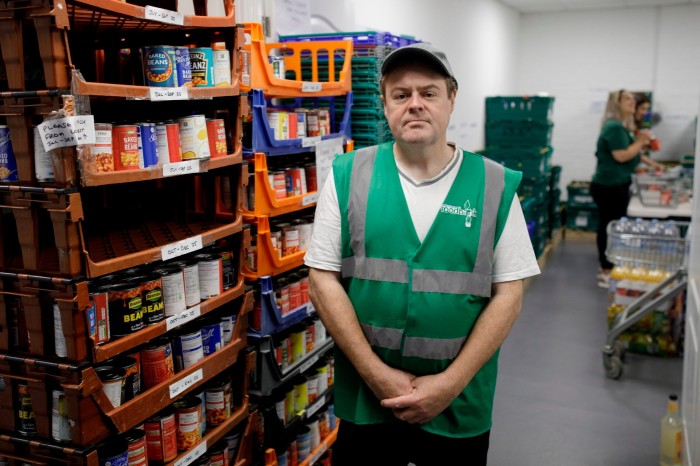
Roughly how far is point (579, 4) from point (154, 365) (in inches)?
365

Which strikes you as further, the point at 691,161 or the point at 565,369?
the point at 691,161

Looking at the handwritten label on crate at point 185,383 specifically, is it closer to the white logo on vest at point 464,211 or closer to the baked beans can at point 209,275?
the baked beans can at point 209,275

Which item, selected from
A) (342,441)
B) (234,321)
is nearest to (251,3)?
(234,321)

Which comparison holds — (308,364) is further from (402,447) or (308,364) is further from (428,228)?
(428,228)

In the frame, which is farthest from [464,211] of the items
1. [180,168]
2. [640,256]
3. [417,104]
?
[640,256]

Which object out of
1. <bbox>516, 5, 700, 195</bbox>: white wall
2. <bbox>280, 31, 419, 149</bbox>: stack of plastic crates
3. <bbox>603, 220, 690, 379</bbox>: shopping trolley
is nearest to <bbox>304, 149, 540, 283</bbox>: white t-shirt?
<bbox>280, 31, 419, 149</bbox>: stack of plastic crates

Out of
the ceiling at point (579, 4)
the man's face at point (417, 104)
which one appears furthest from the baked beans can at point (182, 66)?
the ceiling at point (579, 4)

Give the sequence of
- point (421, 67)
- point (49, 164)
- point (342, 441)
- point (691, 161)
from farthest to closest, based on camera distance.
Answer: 1. point (691, 161)
2. point (342, 441)
3. point (421, 67)
4. point (49, 164)

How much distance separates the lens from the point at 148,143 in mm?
1944

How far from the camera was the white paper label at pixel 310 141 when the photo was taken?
9.34ft

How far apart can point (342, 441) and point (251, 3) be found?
2247 millimetres

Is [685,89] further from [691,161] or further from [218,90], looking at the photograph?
[218,90]

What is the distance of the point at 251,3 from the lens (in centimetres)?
323

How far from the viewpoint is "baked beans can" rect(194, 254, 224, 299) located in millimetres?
2291
